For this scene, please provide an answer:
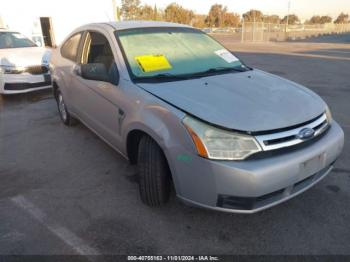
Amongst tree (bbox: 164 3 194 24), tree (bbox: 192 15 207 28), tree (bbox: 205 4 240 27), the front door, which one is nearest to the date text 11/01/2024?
the front door

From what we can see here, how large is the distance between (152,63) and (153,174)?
1.11 m

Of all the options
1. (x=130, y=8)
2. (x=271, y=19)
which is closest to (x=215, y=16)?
(x=271, y=19)

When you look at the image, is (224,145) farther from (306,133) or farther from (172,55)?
(172,55)

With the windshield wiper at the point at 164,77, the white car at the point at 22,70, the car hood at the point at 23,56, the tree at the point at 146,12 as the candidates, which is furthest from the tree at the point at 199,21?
the windshield wiper at the point at 164,77

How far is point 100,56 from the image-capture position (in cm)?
353

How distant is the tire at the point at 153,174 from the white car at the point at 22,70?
204 inches

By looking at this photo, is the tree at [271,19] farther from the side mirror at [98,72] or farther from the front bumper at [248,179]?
the front bumper at [248,179]

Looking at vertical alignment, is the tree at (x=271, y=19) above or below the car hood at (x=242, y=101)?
above

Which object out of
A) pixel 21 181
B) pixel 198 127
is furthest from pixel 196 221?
pixel 21 181

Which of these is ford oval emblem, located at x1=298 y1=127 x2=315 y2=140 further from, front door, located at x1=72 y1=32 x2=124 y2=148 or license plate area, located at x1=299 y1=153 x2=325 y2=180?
front door, located at x1=72 y1=32 x2=124 y2=148

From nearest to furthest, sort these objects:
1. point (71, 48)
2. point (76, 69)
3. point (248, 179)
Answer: point (248, 179)
point (76, 69)
point (71, 48)

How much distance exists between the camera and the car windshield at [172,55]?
2.91 m

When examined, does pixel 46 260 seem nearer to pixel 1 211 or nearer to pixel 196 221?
pixel 1 211

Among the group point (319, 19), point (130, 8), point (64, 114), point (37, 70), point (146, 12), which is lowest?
point (64, 114)
